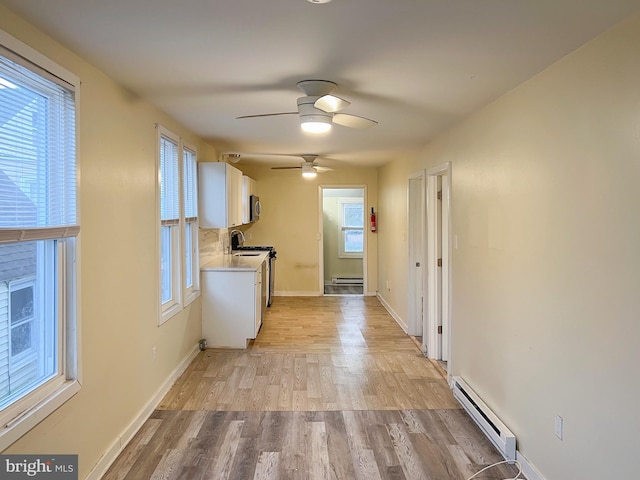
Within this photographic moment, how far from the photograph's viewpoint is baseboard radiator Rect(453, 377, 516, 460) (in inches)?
100

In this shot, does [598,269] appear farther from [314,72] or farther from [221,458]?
[221,458]

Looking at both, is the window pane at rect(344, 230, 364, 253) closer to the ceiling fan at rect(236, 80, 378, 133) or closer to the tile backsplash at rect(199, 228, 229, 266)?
the tile backsplash at rect(199, 228, 229, 266)

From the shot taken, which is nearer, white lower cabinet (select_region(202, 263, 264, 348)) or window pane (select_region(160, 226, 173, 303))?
window pane (select_region(160, 226, 173, 303))

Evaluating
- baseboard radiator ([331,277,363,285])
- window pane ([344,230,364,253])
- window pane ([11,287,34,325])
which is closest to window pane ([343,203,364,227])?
window pane ([344,230,364,253])

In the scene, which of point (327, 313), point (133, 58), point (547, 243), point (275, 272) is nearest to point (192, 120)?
point (133, 58)

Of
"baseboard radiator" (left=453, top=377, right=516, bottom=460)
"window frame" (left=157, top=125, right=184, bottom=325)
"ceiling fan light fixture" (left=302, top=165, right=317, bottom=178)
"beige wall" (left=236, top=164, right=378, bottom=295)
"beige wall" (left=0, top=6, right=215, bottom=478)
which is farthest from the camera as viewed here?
"beige wall" (left=236, top=164, right=378, bottom=295)

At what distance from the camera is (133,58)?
7.07 feet

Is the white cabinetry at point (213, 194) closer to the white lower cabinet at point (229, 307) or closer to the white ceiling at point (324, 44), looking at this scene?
the white lower cabinet at point (229, 307)

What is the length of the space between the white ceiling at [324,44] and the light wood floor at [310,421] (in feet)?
7.35

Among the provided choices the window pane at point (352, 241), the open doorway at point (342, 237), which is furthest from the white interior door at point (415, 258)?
the window pane at point (352, 241)

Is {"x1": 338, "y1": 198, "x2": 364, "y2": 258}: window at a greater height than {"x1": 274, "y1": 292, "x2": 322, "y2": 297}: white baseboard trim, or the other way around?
{"x1": 338, "y1": 198, "x2": 364, "y2": 258}: window

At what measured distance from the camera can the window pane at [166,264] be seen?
12.0ft

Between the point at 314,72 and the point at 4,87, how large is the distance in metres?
1.41

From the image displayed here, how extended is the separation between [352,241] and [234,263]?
196 inches
